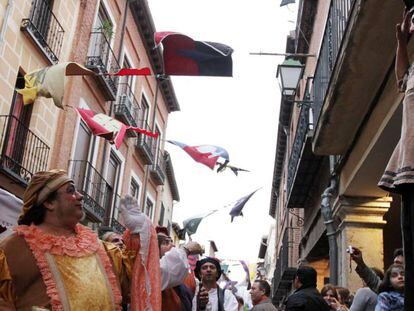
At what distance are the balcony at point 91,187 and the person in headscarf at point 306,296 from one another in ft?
27.9

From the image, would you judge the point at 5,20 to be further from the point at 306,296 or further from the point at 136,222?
the point at 136,222

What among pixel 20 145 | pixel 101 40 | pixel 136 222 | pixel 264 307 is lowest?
pixel 264 307

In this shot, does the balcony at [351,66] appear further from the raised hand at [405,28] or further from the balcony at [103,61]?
the balcony at [103,61]

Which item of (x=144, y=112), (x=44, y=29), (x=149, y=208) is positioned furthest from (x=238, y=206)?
(x=149, y=208)

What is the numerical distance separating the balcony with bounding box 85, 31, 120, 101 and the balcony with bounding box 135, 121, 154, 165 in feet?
11.3

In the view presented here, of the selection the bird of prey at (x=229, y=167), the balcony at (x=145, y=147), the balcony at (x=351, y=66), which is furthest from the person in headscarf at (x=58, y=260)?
the balcony at (x=145, y=147)

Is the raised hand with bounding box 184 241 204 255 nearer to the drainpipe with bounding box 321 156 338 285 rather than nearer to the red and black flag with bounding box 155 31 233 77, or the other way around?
the red and black flag with bounding box 155 31 233 77

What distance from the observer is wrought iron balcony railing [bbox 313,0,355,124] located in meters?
7.53

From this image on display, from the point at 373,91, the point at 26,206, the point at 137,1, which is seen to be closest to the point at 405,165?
the point at 26,206

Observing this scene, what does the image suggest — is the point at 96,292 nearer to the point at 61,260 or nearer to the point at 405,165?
the point at 61,260

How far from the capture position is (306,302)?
4918 mm

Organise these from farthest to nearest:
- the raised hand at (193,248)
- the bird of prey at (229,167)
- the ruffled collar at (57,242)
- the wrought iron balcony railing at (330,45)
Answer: the bird of prey at (229,167) < the wrought iron balcony railing at (330,45) < the raised hand at (193,248) < the ruffled collar at (57,242)

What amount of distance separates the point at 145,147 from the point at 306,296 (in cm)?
1491

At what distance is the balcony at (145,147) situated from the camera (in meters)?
19.0
